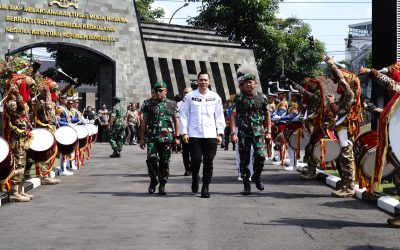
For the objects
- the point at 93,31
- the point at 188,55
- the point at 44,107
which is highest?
the point at 93,31

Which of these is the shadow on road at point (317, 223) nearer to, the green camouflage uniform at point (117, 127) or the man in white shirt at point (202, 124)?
the man in white shirt at point (202, 124)

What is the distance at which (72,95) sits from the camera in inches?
690

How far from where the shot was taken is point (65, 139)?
13.7m

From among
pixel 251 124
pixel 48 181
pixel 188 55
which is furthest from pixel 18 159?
pixel 188 55

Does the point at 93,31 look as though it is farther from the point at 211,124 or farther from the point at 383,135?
the point at 383,135

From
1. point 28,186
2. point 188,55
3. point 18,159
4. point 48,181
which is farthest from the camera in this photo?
point 188,55

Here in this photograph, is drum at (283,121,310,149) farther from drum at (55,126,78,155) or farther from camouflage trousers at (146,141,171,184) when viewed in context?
drum at (55,126,78,155)

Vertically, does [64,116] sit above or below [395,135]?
above

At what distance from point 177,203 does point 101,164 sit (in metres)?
9.28

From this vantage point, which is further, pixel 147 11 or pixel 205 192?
pixel 147 11

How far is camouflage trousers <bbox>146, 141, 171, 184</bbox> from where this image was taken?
454 inches

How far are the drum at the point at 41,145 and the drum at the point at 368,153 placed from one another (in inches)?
201

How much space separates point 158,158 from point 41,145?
6.48ft

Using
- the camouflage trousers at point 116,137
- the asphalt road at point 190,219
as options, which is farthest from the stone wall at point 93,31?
the asphalt road at point 190,219
